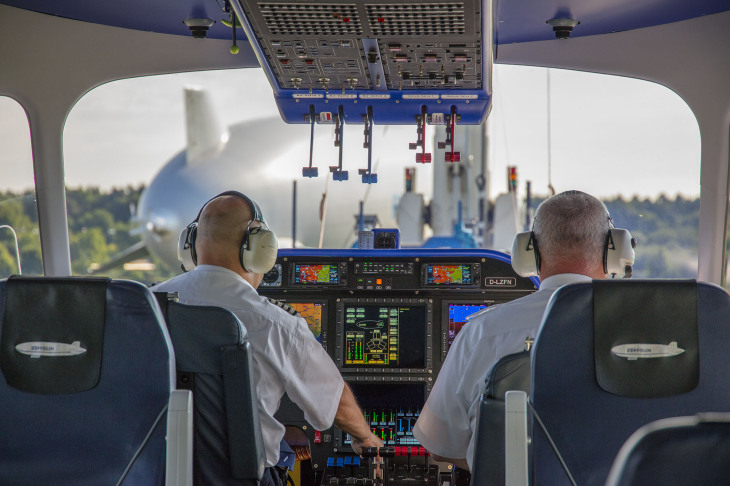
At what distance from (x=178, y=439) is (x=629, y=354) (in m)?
0.89

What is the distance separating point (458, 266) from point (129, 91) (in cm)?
1477

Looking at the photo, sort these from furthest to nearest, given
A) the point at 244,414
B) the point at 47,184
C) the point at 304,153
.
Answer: the point at 304,153 → the point at 47,184 → the point at 244,414

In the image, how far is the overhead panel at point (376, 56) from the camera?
7.45 ft

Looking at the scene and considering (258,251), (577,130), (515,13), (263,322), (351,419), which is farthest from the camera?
(577,130)

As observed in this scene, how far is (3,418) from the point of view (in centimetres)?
157

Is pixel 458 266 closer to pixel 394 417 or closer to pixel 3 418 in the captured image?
pixel 394 417

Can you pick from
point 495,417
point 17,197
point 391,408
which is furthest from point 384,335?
point 17,197

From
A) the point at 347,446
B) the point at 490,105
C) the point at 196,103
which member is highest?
the point at 196,103

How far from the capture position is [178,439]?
4.90 feet

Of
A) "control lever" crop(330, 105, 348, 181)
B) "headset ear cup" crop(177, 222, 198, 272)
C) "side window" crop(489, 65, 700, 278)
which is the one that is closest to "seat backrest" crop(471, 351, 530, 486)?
"headset ear cup" crop(177, 222, 198, 272)

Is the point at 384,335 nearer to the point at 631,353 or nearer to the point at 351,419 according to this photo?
the point at 351,419

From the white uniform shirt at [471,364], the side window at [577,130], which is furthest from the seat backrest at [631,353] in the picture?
the side window at [577,130]

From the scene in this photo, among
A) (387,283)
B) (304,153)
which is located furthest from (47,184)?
(304,153)

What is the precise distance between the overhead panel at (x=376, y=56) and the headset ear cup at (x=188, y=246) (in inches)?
26.5
